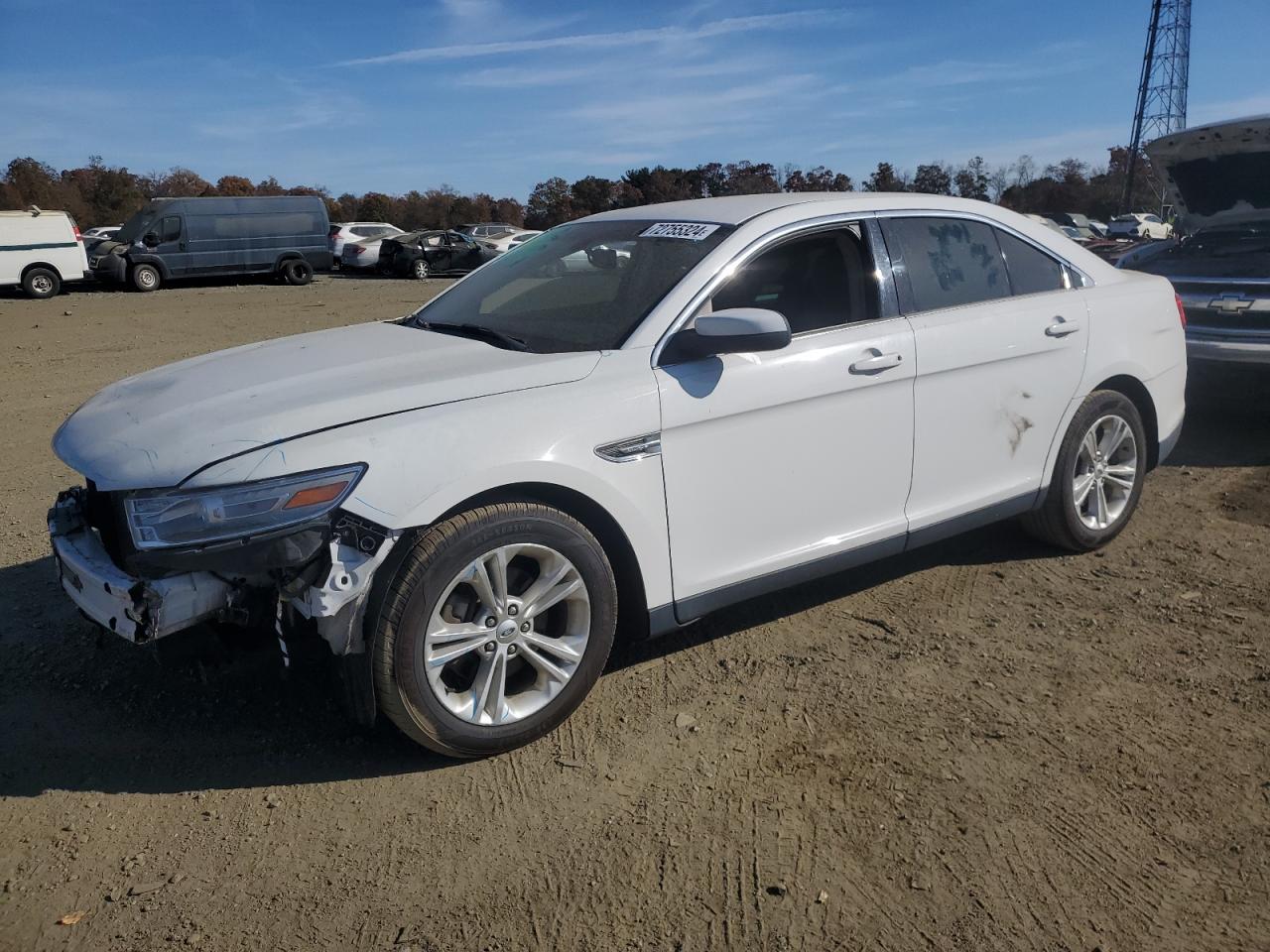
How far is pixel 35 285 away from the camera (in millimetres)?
20984

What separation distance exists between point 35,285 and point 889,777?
22.8 meters

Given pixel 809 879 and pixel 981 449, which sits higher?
pixel 981 449

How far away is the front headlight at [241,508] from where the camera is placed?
9.32 ft

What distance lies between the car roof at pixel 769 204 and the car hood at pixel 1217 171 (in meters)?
3.88

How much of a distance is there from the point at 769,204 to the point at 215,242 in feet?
75.0

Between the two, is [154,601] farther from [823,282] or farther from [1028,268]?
[1028,268]

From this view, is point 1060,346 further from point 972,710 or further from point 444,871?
point 444,871

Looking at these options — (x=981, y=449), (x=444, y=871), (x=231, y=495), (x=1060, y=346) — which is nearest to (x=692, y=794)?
(x=444, y=871)

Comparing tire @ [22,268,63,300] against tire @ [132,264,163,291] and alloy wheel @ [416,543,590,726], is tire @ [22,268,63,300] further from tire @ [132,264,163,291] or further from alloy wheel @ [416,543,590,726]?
alloy wheel @ [416,543,590,726]

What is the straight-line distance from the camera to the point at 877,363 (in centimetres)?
382

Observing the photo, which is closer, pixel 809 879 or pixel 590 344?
pixel 809 879

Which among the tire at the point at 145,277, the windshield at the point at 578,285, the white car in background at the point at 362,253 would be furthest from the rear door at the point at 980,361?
the white car in background at the point at 362,253

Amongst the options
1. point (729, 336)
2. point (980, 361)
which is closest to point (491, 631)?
point (729, 336)

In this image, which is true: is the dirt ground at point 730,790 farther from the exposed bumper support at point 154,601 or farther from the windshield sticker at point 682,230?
the windshield sticker at point 682,230
